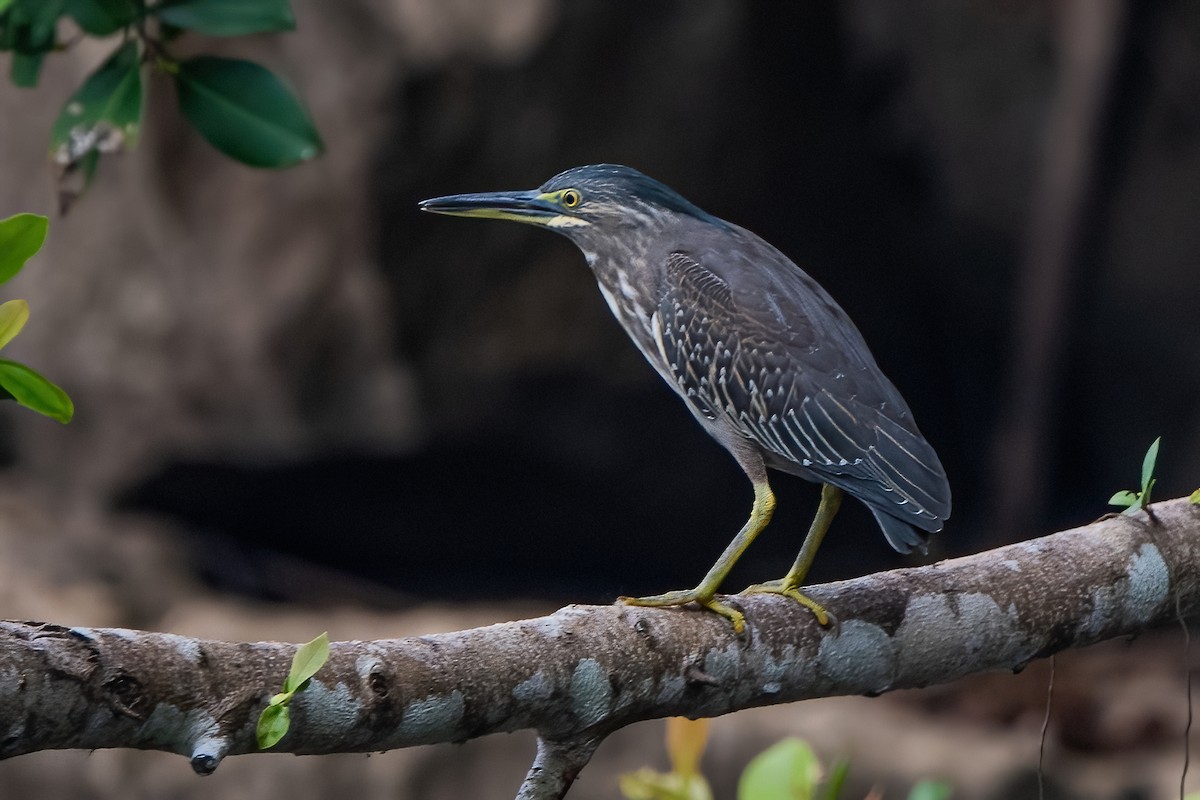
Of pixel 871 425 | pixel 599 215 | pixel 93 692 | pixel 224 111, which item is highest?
pixel 224 111

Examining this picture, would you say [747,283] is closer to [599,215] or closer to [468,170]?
[599,215]

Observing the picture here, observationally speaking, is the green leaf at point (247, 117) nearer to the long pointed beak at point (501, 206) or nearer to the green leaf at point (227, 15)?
the green leaf at point (227, 15)

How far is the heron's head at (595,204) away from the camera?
2033mm

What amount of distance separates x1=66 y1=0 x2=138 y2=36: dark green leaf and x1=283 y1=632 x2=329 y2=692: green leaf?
0.82 m

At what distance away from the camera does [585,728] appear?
1.38 m

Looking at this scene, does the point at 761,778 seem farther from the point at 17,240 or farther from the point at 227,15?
the point at 227,15

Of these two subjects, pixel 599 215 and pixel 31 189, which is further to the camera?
pixel 31 189

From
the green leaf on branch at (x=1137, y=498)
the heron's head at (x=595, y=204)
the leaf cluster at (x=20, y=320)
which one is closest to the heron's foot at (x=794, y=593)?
the green leaf on branch at (x=1137, y=498)

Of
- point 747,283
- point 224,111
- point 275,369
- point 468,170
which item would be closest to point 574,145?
point 468,170

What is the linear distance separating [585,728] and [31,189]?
3.46 meters

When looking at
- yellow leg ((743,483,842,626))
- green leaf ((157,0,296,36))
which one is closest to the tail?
yellow leg ((743,483,842,626))

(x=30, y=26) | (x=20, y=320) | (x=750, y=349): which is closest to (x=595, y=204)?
(x=750, y=349)

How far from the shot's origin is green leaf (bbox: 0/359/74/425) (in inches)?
41.0

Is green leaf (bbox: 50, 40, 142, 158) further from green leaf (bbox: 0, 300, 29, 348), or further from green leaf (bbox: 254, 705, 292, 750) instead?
green leaf (bbox: 254, 705, 292, 750)
